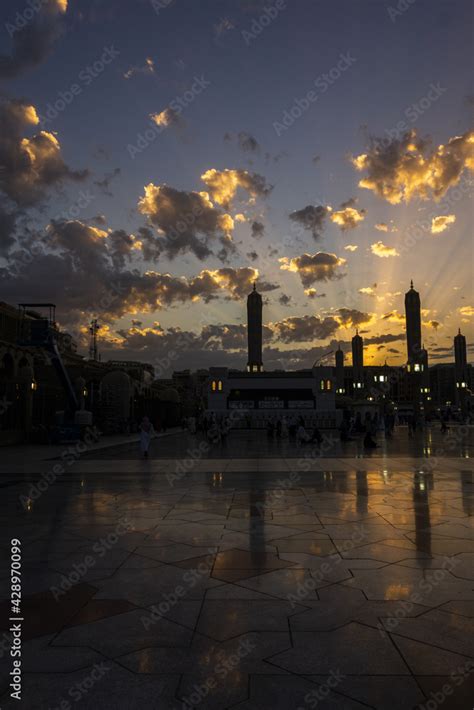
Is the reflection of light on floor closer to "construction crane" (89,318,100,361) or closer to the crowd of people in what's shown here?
the crowd of people

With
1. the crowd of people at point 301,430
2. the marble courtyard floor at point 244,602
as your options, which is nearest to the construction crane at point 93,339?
the crowd of people at point 301,430

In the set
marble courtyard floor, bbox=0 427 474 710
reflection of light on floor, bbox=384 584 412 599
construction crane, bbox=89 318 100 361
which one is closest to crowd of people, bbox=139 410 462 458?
marble courtyard floor, bbox=0 427 474 710

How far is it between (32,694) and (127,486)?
945 cm

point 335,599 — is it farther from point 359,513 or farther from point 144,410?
point 144,410

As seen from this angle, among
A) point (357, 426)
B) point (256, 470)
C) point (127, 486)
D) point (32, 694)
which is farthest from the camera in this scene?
point (357, 426)

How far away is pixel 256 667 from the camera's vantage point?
3512 mm

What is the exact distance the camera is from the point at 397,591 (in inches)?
195

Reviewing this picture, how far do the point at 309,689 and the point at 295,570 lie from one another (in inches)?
94.5

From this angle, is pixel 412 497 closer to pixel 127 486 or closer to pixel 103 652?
pixel 127 486

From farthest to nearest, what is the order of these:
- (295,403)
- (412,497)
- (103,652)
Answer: (295,403) < (412,497) < (103,652)

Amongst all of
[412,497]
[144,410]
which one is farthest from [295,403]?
[412,497]

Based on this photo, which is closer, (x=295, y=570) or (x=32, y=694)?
(x=32, y=694)

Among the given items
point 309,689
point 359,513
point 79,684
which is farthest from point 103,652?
point 359,513

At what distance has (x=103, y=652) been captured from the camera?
3.74 meters
